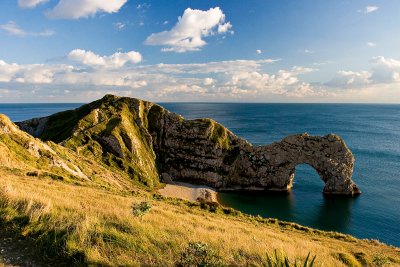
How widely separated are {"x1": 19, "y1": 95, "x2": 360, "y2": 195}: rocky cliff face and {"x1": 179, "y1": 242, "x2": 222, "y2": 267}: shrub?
80490 millimetres

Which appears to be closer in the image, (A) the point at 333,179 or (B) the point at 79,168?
(B) the point at 79,168

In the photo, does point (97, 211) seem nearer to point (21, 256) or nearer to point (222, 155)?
point (21, 256)

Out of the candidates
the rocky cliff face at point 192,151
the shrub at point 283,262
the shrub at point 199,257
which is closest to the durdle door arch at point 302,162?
the rocky cliff face at point 192,151

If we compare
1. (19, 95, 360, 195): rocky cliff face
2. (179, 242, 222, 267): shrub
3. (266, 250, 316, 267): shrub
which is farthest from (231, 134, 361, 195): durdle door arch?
(179, 242, 222, 267): shrub

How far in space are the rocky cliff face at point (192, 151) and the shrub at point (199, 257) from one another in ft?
264

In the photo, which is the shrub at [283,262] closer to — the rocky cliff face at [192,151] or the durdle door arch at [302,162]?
the rocky cliff face at [192,151]

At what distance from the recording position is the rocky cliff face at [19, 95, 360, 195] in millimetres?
91562

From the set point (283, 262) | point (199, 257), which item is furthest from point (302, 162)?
point (199, 257)

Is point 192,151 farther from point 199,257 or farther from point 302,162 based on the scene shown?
point 199,257

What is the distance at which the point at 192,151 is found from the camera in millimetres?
103438

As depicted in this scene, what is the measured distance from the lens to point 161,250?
1149 centimetres

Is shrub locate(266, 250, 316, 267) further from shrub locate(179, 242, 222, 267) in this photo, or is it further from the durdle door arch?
the durdle door arch

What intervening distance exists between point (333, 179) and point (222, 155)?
3751 cm

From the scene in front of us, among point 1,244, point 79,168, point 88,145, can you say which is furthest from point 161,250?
point 88,145
